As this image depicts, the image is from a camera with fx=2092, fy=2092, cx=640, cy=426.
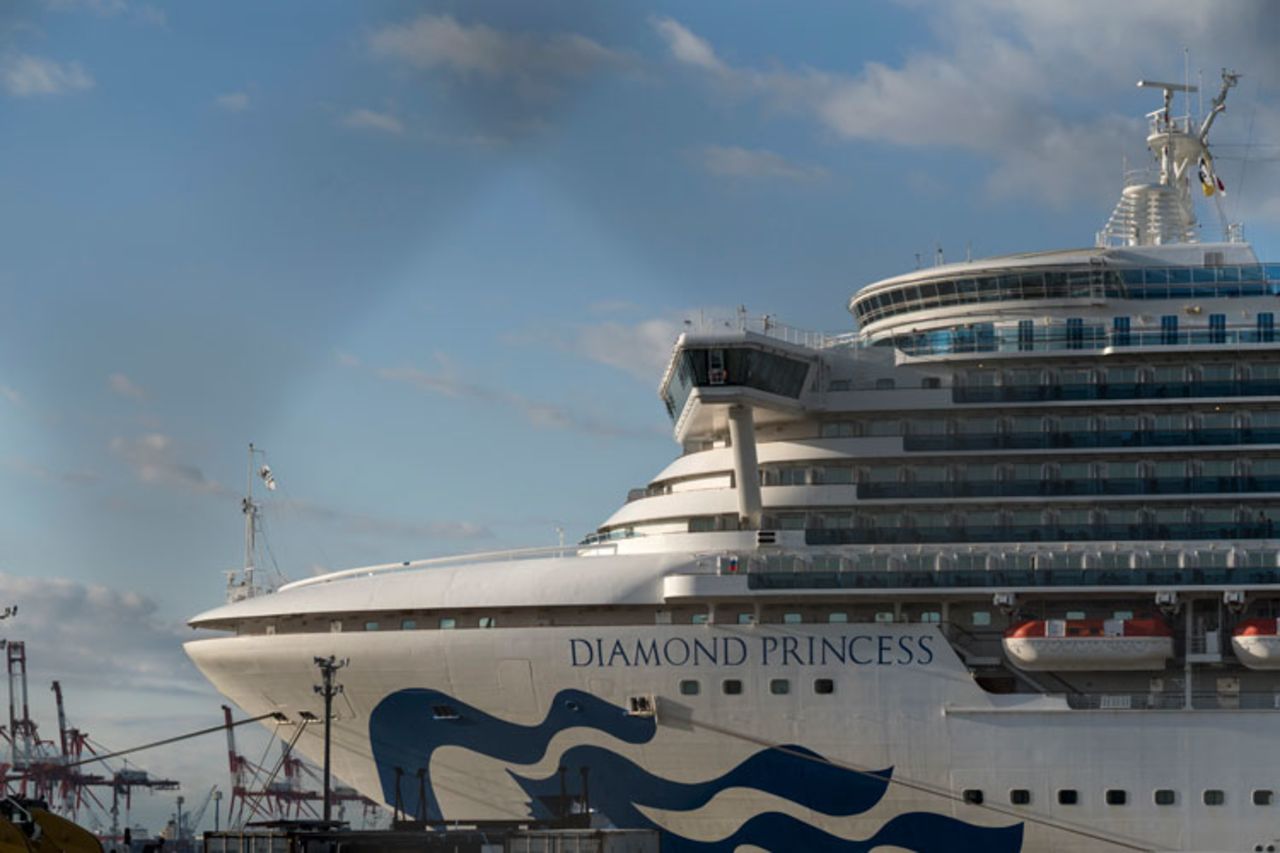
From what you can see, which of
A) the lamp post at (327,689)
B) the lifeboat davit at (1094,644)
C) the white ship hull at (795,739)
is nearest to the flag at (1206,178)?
the lifeboat davit at (1094,644)

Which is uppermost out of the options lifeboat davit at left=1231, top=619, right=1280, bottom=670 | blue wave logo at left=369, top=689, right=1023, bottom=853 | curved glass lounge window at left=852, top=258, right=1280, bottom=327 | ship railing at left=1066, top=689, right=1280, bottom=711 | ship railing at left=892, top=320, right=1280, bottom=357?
curved glass lounge window at left=852, top=258, right=1280, bottom=327

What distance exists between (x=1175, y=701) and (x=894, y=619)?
5.77 meters

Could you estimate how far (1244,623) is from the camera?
41844mm

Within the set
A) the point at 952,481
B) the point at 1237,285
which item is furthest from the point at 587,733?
the point at 1237,285

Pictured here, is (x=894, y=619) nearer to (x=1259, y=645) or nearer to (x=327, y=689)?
(x=1259, y=645)

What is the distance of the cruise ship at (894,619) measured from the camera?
40875 mm

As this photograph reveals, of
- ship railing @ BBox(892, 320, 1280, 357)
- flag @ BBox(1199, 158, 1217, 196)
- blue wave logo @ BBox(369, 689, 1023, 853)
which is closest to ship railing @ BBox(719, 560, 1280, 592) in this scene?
blue wave logo @ BBox(369, 689, 1023, 853)

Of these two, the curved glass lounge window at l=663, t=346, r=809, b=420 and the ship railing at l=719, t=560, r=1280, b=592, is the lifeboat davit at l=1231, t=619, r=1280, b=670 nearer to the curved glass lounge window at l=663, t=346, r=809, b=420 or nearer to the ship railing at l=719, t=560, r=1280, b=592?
the ship railing at l=719, t=560, r=1280, b=592

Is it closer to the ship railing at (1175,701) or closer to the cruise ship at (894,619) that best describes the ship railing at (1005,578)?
the cruise ship at (894,619)

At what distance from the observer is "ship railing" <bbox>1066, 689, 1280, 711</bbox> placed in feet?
136

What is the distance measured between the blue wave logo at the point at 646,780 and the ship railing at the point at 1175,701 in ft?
9.81

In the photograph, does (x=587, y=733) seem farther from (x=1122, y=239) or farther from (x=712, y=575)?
(x=1122, y=239)

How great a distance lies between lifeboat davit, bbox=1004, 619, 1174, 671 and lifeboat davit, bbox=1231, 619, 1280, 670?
139cm

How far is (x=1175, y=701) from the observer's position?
41625 mm
